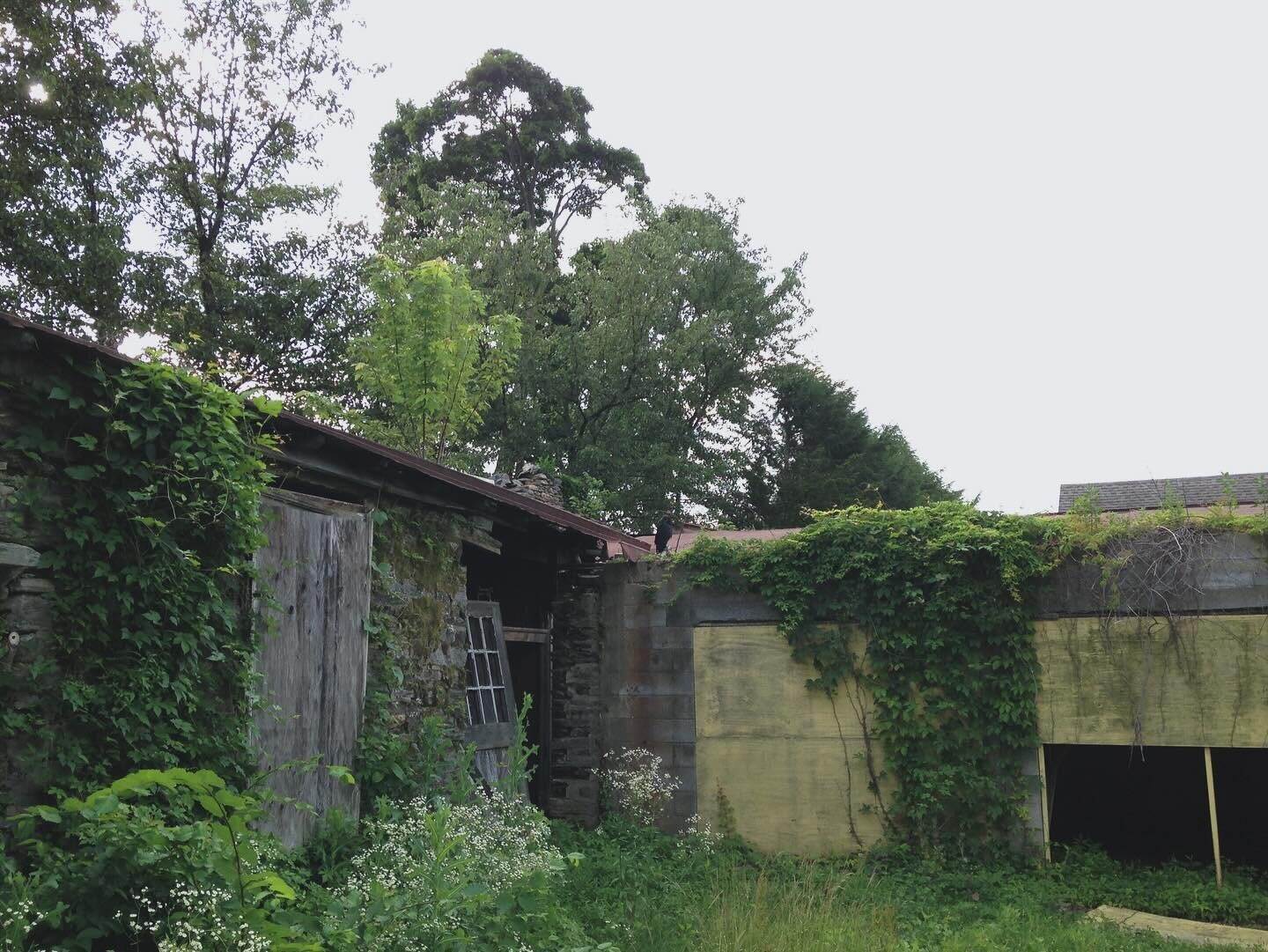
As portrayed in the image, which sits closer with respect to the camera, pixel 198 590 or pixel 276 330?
pixel 198 590

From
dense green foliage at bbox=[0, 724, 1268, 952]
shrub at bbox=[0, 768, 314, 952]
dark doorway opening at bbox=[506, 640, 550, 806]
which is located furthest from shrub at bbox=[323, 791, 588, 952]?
dark doorway opening at bbox=[506, 640, 550, 806]

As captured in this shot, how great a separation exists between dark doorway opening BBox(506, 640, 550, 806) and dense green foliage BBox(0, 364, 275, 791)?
4915 millimetres

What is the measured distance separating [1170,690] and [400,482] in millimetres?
6239

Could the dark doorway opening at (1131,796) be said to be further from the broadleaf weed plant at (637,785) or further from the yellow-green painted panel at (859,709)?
the broadleaf weed plant at (637,785)

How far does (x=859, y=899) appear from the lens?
6.77 m

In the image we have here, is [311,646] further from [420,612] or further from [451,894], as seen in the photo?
[451,894]

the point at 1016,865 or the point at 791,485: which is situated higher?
the point at 791,485

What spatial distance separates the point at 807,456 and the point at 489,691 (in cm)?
1767

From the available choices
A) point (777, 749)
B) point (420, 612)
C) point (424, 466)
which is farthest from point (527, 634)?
point (424, 466)

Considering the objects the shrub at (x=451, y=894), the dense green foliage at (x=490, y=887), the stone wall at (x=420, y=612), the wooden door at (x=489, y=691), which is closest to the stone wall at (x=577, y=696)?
the dense green foliage at (x=490, y=887)

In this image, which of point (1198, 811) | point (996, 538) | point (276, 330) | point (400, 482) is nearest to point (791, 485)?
point (276, 330)

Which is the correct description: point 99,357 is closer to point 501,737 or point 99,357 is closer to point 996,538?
point 501,737

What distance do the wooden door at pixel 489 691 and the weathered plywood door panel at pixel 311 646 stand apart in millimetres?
2094

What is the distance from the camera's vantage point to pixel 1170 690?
7.87 m
